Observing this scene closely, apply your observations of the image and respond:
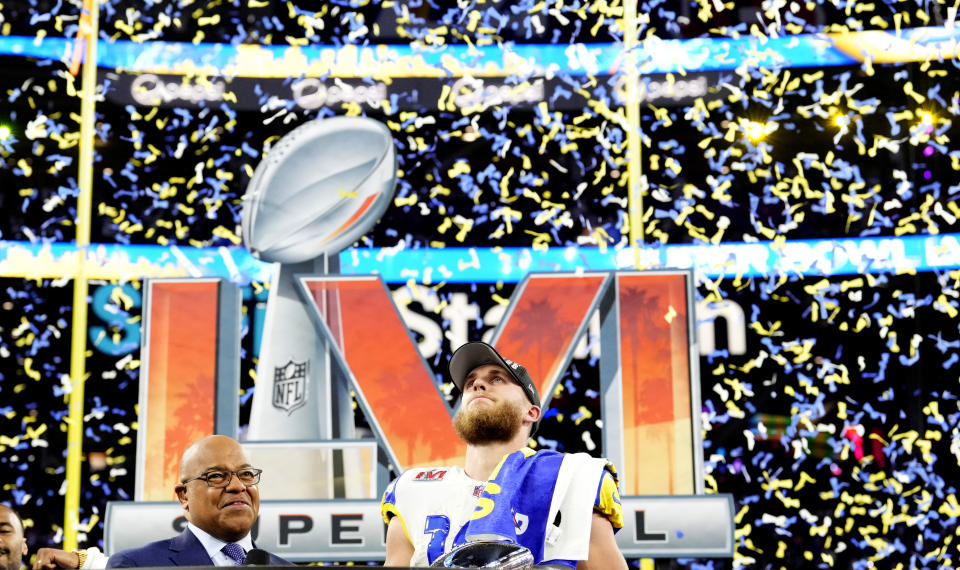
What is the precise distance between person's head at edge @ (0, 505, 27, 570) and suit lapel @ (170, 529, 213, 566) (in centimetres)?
82

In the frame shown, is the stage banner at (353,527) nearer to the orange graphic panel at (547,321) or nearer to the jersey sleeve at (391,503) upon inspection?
the orange graphic panel at (547,321)

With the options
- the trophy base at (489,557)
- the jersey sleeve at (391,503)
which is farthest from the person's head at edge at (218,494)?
the trophy base at (489,557)

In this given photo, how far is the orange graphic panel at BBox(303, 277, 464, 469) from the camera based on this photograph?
170 inches

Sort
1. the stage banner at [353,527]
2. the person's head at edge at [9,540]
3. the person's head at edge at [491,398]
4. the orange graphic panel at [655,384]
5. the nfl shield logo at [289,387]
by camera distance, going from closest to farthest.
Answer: the person's head at edge at [491,398] → the person's head at edge at [9,540] → the stage banner at [353,527] → the orange graphic panel at [655,384] → the nfl shield logo at [289,387]

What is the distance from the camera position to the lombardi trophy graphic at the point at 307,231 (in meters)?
4.36

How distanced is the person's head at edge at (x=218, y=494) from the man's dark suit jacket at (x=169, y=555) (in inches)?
1.4

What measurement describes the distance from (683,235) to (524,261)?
664 mm

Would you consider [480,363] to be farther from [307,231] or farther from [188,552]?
[307,231]

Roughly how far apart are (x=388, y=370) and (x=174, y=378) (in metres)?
0.81

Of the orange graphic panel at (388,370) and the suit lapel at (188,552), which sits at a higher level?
the orange graphic panel at (388,370)

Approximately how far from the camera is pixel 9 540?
280 centimetres

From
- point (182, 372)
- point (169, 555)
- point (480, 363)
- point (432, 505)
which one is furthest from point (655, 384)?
point (169, 555)

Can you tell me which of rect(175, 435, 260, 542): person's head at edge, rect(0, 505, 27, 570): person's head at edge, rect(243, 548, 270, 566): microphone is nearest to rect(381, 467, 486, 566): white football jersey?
rect(175, 435, 260, 542): person's head at edge

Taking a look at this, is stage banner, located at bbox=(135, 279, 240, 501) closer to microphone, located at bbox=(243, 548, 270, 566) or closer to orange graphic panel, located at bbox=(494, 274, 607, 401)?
orange graphic panel, located at bbox=(494, 274, 607, 401)
